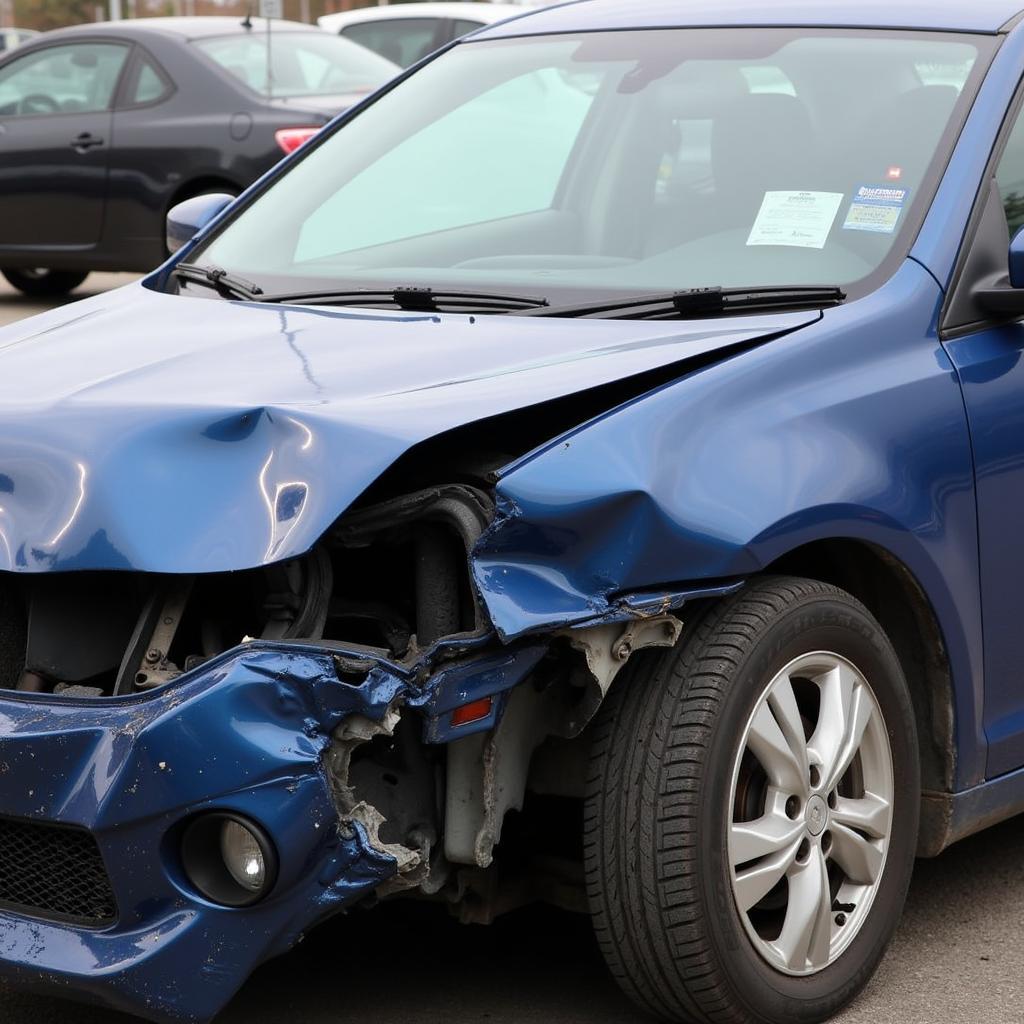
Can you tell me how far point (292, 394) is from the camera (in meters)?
2.97

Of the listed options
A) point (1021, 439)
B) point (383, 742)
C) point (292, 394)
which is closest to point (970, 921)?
point (1021, 439)

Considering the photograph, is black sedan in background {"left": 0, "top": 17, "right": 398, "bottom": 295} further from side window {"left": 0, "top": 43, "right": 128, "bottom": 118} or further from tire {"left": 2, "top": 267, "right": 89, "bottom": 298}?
tire {"left": 2, "top": 267, "right": 89, "bottom": 298}

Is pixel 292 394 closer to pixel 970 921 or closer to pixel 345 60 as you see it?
pixel 970 921

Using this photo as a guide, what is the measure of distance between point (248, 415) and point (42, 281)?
10575 mm

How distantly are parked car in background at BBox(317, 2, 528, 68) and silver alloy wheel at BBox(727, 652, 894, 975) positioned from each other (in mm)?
11068

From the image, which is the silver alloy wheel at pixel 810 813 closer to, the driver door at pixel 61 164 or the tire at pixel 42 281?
the driver door at pixel 61 164

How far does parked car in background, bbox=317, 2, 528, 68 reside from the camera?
1412cm

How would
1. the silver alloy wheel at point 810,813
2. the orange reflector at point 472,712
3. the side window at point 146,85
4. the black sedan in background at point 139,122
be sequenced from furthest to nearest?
the side window at point 146,85 < the black sedan in background at point 139,122 < the silver alloy wheel at point 810,813 < the orange reflector at point 472,712

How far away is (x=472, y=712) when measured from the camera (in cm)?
272

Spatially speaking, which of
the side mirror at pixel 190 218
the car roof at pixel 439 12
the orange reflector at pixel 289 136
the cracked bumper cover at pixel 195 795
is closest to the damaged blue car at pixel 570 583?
the cracked bumper cover at pixel 195 795

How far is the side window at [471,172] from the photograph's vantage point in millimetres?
4121

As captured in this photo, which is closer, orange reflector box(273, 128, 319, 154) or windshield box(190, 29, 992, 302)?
windshield box(190, 29, 992, 302)

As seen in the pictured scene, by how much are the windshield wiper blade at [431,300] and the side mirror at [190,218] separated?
1.00 meters

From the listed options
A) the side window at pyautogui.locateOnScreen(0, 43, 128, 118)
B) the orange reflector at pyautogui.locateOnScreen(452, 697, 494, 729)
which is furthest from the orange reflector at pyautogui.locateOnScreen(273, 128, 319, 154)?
the orange reflector at pyautogui.locateOnScreen(452, 697, 494, 729)
